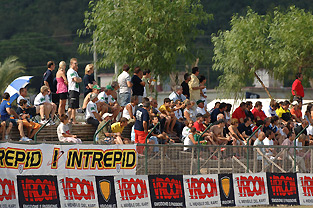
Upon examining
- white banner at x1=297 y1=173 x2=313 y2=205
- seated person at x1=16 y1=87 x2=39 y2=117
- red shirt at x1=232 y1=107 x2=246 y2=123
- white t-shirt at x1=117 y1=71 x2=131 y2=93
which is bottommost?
white banner at x1=297 y1=173 x2=313 y2=205

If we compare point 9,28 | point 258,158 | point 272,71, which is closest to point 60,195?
point 258,158

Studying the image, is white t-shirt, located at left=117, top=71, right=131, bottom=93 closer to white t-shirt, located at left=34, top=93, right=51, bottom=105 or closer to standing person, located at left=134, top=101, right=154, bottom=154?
white t-shirt, located at left=34, top=93, right=51, bottom=105

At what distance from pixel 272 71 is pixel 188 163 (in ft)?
74.1

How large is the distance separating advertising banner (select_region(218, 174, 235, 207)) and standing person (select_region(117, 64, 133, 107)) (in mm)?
5213

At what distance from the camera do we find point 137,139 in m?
17.2

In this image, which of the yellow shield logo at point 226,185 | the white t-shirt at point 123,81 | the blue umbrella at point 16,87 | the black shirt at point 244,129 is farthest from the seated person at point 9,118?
the black shirt at point 244,129

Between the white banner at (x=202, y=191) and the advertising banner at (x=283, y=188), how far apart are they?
137 cm

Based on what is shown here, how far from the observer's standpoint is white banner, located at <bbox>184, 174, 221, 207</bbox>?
15.1 meters

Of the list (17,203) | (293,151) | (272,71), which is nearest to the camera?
(17,203)

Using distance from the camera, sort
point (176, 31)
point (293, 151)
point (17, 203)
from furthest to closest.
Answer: point (176, 31) → point (293, 151) → point (17, 203)

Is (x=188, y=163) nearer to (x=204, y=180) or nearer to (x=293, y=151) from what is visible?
(x=204, y=180)

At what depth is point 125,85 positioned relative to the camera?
19.9 m

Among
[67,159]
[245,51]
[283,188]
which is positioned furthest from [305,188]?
[245,51]

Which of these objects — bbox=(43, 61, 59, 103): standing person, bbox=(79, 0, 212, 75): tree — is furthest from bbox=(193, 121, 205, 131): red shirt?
bbox=(79, 0, 212, 75): tree
